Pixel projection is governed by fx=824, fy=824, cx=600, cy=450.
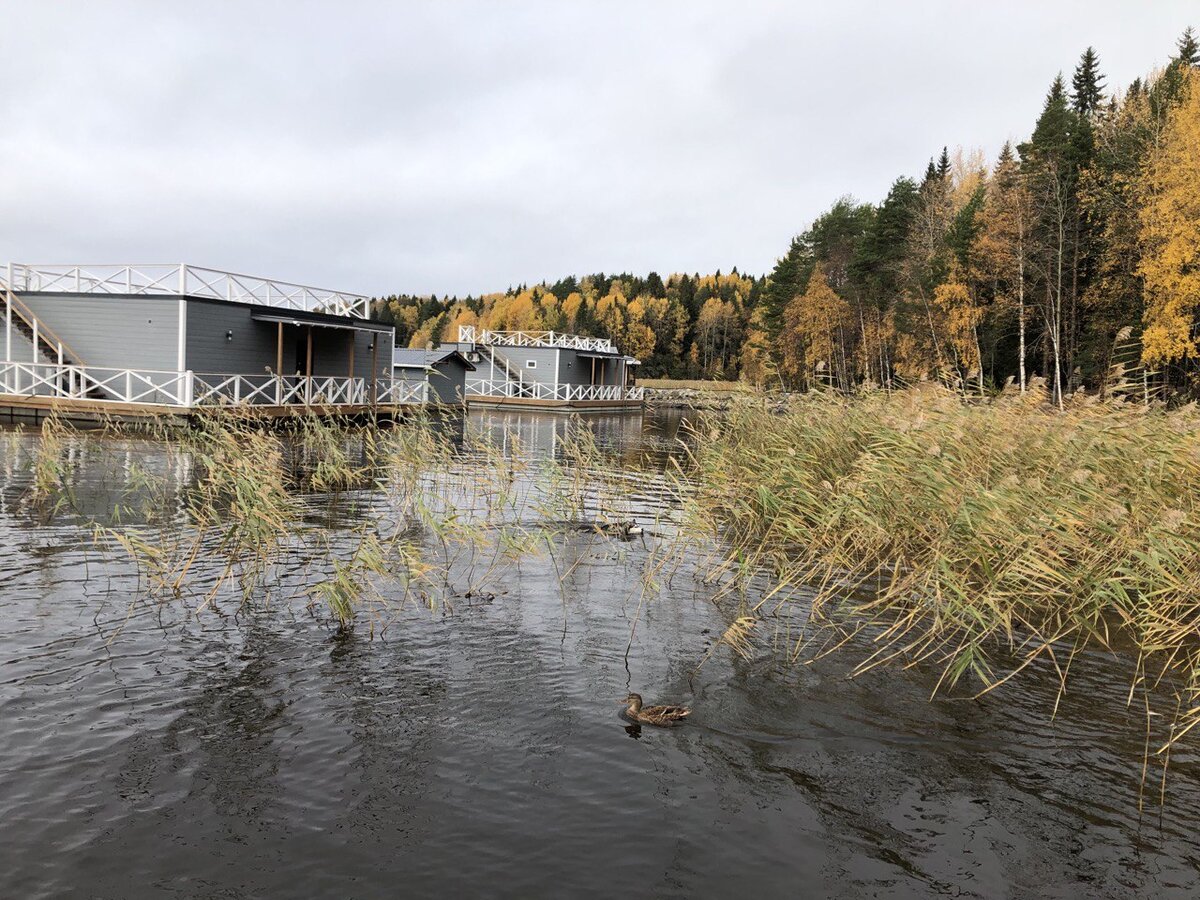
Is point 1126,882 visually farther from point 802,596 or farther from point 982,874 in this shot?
point 802,596

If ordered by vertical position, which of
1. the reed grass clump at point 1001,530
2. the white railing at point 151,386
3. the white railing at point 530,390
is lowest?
the reed grass clump at point 1001,530

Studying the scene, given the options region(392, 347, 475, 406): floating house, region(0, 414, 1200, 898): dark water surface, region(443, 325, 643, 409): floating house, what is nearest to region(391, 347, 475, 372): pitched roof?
region(392, 347, 475, 406): floating house

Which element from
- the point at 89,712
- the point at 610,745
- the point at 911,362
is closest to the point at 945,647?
the point at 610,745

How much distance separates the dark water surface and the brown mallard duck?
11 centimetres

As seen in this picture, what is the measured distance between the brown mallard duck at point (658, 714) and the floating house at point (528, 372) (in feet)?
113

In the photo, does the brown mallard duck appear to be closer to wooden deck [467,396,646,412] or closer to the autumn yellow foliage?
the autumn yellow foliage

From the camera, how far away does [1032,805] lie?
382 cm

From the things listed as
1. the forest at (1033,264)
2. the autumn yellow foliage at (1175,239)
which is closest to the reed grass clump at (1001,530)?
the forest at (1033,264)

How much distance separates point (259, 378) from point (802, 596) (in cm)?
2051

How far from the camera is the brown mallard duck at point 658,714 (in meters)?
4.57

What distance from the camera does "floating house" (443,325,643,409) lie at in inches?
1560

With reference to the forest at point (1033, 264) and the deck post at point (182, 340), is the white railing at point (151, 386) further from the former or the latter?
the forest at point (1033, 264)

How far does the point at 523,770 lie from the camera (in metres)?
4.07

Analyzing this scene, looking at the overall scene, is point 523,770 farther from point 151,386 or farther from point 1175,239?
point 1175,239
